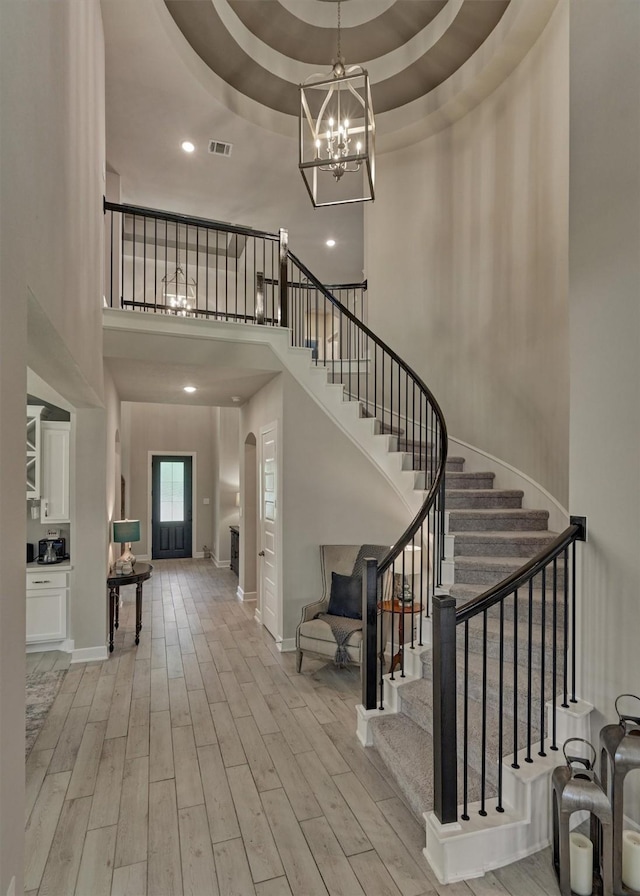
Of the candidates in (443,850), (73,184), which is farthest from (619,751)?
(73,184)

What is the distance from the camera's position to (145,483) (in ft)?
34.7

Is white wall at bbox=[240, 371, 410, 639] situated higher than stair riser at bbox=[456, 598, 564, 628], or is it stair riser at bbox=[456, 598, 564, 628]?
white wall at bbox=[240, 371, 410, 639]

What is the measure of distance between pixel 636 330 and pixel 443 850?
102 inches

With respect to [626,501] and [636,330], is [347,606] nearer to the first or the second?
[626,501]

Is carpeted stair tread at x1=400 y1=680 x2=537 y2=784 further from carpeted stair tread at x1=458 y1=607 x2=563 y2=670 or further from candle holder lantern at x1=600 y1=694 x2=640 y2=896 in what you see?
candle holder lantern at x1=600 y1=694 x2=640 y2=896

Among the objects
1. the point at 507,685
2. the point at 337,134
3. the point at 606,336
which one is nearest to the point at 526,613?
the point at 507,685

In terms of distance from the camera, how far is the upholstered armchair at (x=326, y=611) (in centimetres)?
421

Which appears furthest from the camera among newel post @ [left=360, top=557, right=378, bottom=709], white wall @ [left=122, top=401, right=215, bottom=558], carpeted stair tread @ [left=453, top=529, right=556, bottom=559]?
white wall @ [left=122, top=401, right=215, bottom=558]

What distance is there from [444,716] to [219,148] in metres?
6.99

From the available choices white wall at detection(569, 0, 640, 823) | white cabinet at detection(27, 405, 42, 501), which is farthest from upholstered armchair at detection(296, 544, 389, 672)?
white cabinet at detection(27, 405, 42, 501)

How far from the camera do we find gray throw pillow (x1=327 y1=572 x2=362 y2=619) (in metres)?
4.61

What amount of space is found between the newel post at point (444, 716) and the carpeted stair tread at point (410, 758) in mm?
279

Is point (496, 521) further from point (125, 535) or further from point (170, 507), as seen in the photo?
point (170, 507)

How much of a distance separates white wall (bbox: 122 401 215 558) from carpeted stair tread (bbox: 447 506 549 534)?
751cm
